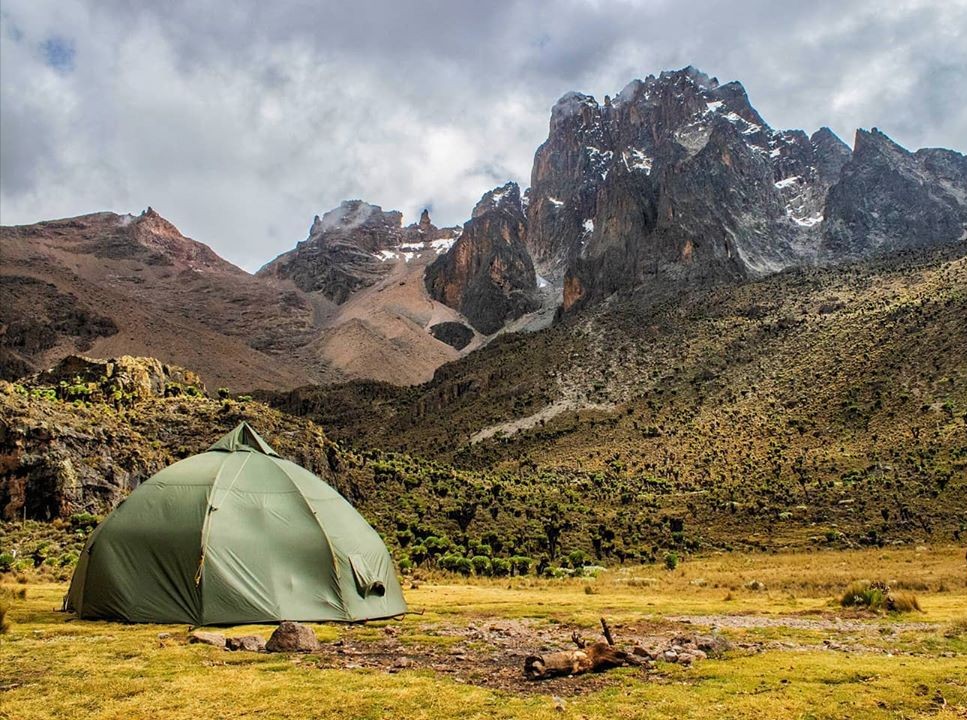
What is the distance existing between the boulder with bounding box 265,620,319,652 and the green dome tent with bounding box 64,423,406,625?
267 centimetres

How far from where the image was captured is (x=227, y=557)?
14914mm

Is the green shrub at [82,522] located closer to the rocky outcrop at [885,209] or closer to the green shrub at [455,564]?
the green shrub at [455,564]

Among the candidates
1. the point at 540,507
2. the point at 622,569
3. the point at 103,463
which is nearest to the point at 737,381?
the point at 540,507

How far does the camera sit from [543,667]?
10289 mm

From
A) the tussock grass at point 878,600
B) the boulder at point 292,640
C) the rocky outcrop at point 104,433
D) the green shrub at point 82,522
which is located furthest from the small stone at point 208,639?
the rocky outcrop at point 104,433

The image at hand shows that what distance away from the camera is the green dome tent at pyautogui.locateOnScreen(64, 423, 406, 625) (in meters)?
14.8

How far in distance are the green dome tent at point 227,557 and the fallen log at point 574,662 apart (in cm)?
632

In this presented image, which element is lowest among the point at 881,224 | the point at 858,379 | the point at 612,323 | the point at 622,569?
the point at 622,569

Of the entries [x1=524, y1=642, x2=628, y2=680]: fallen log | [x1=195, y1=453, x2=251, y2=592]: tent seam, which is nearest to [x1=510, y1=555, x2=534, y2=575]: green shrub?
[x1=195, y1=453, x2=251, y2=592]: tent seam

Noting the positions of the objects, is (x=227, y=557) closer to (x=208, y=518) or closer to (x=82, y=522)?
(x=208, y=518)

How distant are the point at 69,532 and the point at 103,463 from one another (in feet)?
16.8

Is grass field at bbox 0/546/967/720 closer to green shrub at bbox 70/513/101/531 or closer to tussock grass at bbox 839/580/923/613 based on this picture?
tussock grass at bbox 839/580/923/613

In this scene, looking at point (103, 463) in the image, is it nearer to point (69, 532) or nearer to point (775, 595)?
point (69, 532)

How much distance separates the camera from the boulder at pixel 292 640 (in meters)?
11.9
